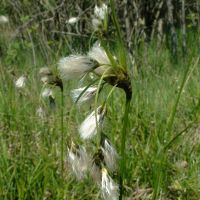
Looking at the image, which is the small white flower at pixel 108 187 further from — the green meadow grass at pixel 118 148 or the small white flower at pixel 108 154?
the green meadow grass at pixel 118 148

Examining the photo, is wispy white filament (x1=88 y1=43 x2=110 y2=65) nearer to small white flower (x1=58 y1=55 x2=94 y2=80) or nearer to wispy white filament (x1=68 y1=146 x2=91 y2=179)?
small white flower (x1=58 y1=55 x2=94 y2=80)

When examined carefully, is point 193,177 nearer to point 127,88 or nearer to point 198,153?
point 198,153

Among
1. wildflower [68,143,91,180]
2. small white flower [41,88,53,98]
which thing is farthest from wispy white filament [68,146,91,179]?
small white flower [41,88,53,98]

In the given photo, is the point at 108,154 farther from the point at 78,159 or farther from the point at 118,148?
the point at 118,148

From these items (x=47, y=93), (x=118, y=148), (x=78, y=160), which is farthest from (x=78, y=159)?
(x=118, y=148)

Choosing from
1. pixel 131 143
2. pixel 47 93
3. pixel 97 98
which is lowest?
pixel 131 143

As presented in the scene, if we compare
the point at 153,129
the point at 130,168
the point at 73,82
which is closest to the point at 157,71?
the point at 73,82

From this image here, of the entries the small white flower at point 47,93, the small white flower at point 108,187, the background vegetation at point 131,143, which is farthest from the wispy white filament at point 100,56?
the small white flower at point 47,93
